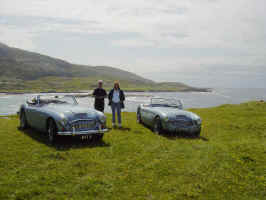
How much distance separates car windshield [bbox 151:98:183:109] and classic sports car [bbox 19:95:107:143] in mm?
4685

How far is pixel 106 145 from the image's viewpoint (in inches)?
365

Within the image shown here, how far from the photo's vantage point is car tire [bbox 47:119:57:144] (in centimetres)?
895

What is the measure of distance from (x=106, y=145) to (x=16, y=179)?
3.88 m

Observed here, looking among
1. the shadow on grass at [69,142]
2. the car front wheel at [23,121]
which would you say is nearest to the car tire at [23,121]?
the car front wheel at [23,121]

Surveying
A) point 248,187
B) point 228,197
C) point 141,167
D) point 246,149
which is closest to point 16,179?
point 141,167

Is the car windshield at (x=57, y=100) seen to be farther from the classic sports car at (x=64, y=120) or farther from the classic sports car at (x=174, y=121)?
the classic sports car at (x=174, y=121)

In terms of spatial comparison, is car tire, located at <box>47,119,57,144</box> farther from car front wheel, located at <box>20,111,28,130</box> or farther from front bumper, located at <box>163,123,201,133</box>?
front bumper, located at <box>163,123,201,133</box>

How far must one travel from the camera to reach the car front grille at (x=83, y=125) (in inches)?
348

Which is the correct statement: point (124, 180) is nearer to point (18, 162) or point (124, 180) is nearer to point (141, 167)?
point (141, 167)

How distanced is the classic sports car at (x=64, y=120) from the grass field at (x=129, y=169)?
0.50 metres

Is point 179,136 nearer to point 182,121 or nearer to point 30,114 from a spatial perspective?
point 182,121

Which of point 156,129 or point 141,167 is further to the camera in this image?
point 156,129

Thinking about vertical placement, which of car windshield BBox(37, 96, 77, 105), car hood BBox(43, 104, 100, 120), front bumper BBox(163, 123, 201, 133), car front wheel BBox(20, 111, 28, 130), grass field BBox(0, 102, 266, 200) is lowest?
grass field BBox(0, 102, 266, 200)

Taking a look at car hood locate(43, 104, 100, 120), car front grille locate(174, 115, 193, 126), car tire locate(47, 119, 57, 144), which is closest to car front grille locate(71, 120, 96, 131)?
car hood locate(43, 104, 100, 120)
